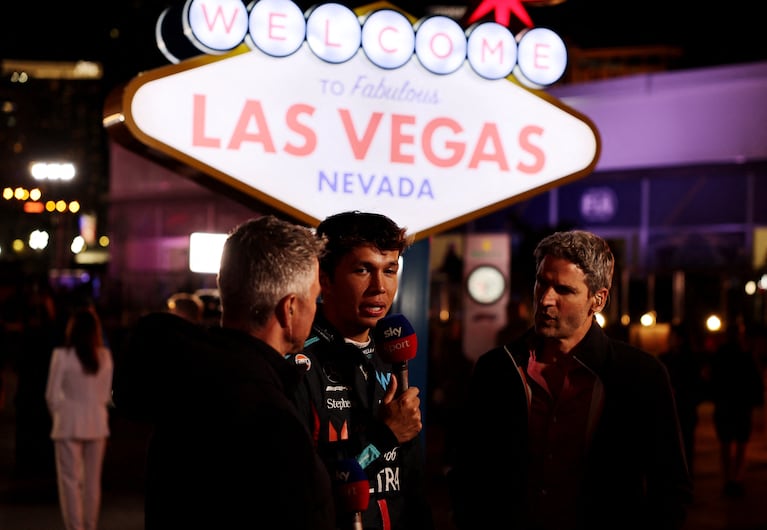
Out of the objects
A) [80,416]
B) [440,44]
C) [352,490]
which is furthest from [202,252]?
[352,490]

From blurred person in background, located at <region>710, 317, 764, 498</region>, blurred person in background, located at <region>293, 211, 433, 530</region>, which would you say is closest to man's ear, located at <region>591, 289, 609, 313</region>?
blurred person in background, located at <region>293, 211, 433, 530</region>

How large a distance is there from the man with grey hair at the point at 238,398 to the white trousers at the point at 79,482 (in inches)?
256

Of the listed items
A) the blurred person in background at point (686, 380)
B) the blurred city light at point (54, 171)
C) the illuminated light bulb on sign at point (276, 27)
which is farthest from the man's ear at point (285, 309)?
the blurred city light at point (54, 171)

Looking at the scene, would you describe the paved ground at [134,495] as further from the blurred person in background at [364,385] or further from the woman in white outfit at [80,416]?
the blurred person in background at [364,385]

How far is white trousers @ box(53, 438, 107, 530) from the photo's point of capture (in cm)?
848

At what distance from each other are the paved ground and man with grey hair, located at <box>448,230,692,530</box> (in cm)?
582

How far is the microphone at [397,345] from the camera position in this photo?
3250 mm

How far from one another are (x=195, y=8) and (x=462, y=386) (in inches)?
297

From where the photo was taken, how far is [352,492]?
2.73m

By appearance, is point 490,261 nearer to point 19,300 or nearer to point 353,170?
point 353,170

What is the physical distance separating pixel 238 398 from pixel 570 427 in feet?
5.28

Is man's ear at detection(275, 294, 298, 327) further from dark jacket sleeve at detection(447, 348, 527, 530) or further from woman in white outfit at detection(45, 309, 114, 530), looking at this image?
woman in white outfit at detection(45, 309, 114, 530)

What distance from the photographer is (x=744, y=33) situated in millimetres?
24922

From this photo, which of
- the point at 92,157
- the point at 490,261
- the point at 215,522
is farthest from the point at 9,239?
the point at 215,522
